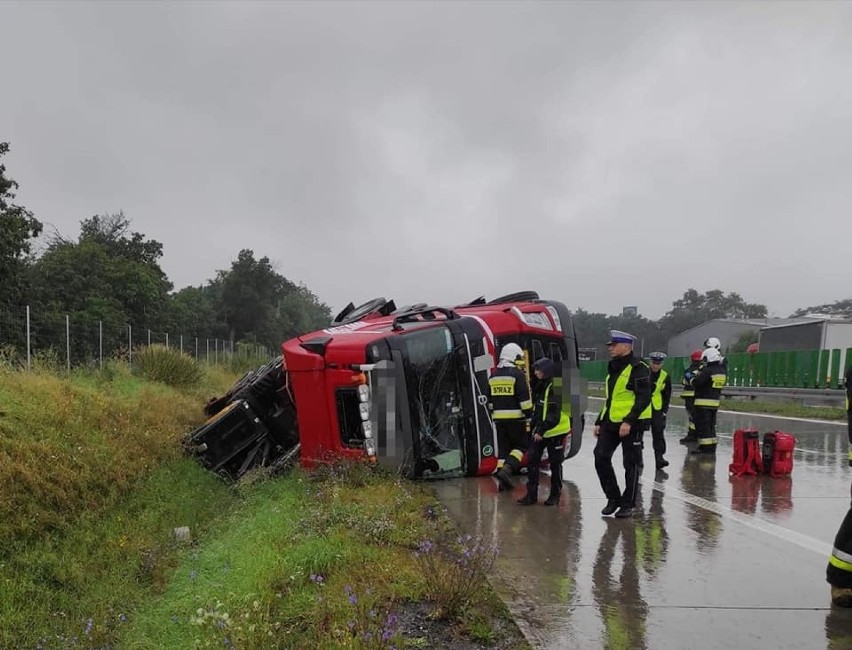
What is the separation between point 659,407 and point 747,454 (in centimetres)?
133

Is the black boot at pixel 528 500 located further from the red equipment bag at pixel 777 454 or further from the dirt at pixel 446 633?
the red equipment bag at pixel 777 454

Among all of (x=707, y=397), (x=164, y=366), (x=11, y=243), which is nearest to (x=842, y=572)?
(x=707, y=397)

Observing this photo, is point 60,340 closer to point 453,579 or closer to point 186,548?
point 186,548

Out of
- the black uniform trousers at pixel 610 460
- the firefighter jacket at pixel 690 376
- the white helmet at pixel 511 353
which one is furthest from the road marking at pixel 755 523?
the firefighter jacket at pixel 690 376

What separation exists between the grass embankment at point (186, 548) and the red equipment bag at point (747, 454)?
3.63m

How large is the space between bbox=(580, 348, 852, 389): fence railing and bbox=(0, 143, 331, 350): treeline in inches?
698

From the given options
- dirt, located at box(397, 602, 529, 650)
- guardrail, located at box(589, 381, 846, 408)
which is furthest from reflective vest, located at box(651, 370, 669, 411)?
guardrail, located at box(589, 381, 846, 408)

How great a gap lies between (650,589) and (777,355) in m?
16.7

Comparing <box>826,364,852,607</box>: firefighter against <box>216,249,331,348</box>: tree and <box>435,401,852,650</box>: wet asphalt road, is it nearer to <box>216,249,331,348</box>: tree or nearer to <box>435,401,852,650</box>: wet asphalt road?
<box>435,401,852,650</box>: wet asphalt road

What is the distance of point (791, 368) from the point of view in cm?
1711

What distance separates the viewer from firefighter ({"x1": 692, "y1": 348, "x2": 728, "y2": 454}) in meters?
8.42

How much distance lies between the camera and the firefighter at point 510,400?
21.1 ft

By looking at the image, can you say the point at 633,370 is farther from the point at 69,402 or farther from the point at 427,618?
the point at 69,402

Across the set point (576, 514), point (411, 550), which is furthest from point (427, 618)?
point (576, 514)
